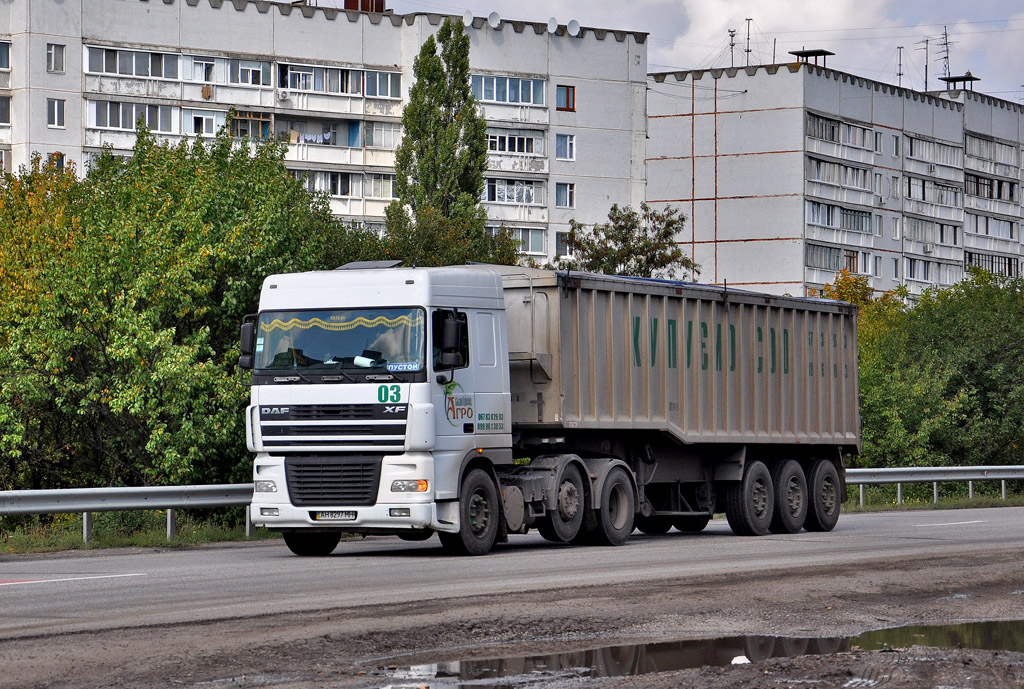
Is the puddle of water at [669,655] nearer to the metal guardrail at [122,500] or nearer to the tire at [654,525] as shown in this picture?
the metal guardrail at [122,500]

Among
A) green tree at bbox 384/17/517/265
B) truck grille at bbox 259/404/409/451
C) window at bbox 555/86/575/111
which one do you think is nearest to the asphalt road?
truck grille at bbox 259/404/409/451

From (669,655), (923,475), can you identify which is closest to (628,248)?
(923,475)

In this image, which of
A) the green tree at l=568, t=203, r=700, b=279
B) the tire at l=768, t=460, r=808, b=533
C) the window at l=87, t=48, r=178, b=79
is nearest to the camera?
the tire at l=768, t=460, r=808, b=533

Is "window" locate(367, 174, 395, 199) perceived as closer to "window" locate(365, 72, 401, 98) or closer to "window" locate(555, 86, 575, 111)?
"window" locate(365, 72, 401, 98)

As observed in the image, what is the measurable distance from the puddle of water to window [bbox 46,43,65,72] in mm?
59040

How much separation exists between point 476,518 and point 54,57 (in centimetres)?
5231

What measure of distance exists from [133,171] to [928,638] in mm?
20230

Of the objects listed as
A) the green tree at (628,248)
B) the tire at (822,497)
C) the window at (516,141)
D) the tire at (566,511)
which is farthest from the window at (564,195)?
the tire at (566,511)

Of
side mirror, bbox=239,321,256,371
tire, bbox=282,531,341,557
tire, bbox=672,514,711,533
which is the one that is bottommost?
tire, bbox=672,514,711,533

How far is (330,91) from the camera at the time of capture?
233ft

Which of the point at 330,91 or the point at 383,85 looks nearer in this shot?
the point at 330,91

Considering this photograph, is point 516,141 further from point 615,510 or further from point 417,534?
point 417,534

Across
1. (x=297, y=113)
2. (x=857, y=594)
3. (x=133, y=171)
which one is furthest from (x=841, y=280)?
(x=857, y=594)

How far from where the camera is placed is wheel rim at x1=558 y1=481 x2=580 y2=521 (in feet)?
61.6
